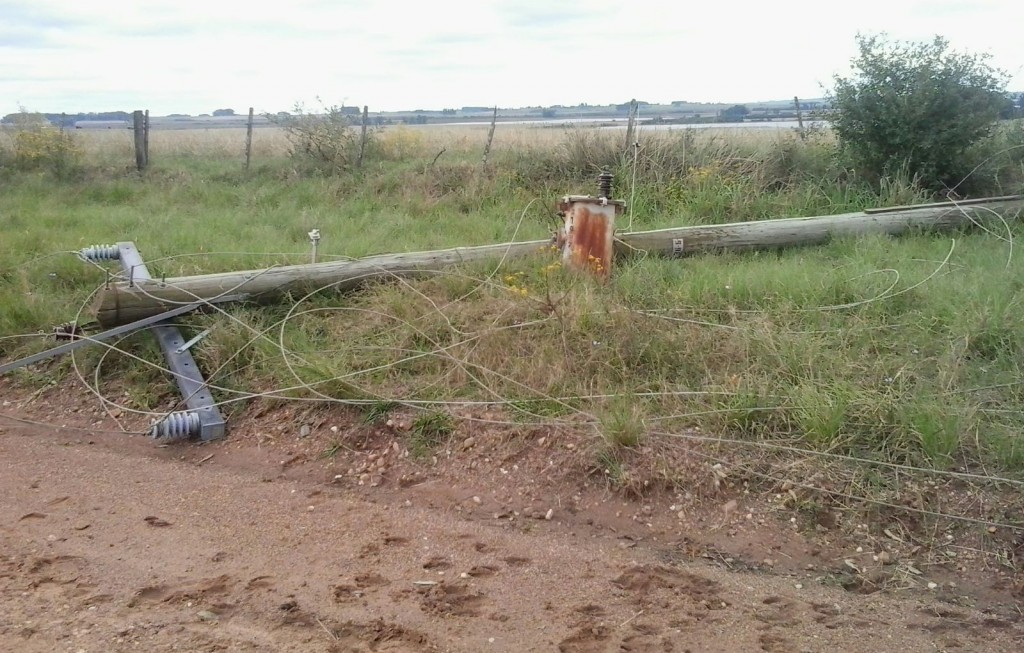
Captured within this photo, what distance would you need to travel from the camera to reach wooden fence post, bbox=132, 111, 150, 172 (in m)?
14.0

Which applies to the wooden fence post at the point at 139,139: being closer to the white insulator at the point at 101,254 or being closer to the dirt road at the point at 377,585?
the white insulator at the point at 101,254

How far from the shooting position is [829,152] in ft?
34.4

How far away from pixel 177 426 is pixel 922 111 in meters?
8.33

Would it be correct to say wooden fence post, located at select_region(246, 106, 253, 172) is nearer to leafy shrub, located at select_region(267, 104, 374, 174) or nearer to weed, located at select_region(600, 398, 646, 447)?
leafy shrub, located at select_region(267, 104, 374, 174)

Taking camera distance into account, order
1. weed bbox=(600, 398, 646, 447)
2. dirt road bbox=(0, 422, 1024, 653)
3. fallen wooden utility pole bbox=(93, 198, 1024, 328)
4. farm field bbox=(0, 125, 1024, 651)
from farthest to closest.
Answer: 1. fallen wooden utility pole bbox=(93, 198, 1024, 328)
2. weed bbox=(600, 398, 646, 447)
3. farm field bbox=(0, 125, 1024, 651)
4. dirt road bbox=(0, 422, 1024, 653)

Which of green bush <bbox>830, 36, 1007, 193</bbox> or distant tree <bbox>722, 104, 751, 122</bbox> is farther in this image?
distant tree <bbox>722, 104, 751, 122</bbox>

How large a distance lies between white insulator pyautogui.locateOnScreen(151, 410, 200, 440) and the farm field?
12 centimetres

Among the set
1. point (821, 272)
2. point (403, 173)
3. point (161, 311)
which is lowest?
point (161, 311)

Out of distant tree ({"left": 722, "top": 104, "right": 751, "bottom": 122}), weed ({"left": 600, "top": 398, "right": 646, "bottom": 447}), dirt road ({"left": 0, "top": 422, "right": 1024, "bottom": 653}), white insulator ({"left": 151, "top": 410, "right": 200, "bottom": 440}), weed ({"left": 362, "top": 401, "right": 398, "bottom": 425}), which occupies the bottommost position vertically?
dirt road ({"left": 0, "top": 422, "right": 1024, "bottom": 653})

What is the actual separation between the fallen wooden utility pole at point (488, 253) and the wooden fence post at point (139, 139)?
878 cm

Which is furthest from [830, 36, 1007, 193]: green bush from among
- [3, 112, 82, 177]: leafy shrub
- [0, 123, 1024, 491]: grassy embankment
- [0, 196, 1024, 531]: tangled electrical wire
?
[3, 112, 82, 177]: leafy shrub

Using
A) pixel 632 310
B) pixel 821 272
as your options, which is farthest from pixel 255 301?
pixel 821 272

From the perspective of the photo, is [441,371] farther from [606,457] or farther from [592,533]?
[592,533]

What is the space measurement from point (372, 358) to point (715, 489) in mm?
2439
